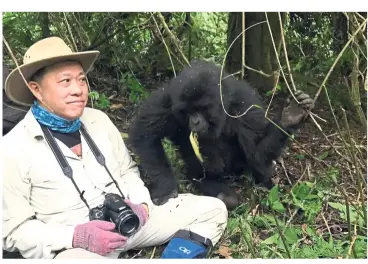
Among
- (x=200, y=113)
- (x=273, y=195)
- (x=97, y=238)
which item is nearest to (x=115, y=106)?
(x=200, y=113)

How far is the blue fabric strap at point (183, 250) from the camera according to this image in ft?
10.3

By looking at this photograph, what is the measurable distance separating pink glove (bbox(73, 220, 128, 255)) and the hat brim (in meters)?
0.86

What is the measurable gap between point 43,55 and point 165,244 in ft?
4.40

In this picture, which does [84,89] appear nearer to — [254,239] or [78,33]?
[254,239]

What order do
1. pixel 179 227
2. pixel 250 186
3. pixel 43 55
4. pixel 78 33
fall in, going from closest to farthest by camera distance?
pixel 43 55, pixel 179 227, pixel 250 186, pixel 78 33

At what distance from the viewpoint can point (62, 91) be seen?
9.83 feet

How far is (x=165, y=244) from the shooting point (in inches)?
133

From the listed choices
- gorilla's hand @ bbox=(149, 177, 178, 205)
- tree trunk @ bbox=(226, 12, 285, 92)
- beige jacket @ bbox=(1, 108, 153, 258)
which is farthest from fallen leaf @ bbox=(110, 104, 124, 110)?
beige jacket @ bbox=(1, 108, 153, 258)

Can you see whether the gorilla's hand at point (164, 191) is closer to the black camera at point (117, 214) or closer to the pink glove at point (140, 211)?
the pink glove at point (140, 211)

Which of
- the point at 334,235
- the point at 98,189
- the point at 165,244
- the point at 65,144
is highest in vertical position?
the point at 65,144

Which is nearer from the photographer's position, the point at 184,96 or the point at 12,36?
the point at 184,96

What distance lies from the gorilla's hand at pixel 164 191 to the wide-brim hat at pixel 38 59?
3.25 feet

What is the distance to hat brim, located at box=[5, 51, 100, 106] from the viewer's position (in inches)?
117

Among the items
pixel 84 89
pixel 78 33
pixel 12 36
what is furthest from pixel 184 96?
pixel 12 36
